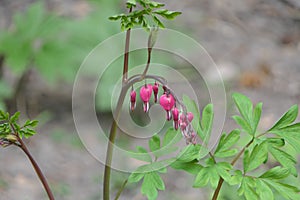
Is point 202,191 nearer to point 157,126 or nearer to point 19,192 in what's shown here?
point 157,126

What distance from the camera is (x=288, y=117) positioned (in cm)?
188

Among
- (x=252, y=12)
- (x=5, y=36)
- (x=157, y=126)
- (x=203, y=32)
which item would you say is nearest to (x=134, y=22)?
(x=157, y=126)

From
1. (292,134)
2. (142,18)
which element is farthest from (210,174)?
(142,18)

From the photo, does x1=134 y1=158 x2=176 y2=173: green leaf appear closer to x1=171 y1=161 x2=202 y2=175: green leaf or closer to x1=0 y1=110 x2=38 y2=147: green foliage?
x1=171 y1=161 x2=202 y2=175: green leaf

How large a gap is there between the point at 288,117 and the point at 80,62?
2533 millimetres

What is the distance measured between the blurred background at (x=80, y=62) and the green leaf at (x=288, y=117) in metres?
0.95

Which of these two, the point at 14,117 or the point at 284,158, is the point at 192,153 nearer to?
the point at 284,158

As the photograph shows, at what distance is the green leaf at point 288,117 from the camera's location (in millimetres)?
1863

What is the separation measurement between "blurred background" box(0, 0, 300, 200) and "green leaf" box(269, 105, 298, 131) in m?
0.95

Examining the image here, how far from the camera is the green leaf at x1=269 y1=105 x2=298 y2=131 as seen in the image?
1863mm

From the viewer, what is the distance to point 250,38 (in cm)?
521

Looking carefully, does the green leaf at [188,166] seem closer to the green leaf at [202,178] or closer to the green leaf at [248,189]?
the green leaf at [202,178]

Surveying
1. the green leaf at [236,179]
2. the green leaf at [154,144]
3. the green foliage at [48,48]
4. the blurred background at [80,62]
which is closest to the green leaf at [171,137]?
the green leaf at [154,144]

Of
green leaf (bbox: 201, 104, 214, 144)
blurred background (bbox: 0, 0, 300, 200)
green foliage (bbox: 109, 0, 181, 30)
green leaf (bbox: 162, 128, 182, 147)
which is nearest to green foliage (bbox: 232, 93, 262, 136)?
green leaf (bbox: 201, 104, 214, 144)
